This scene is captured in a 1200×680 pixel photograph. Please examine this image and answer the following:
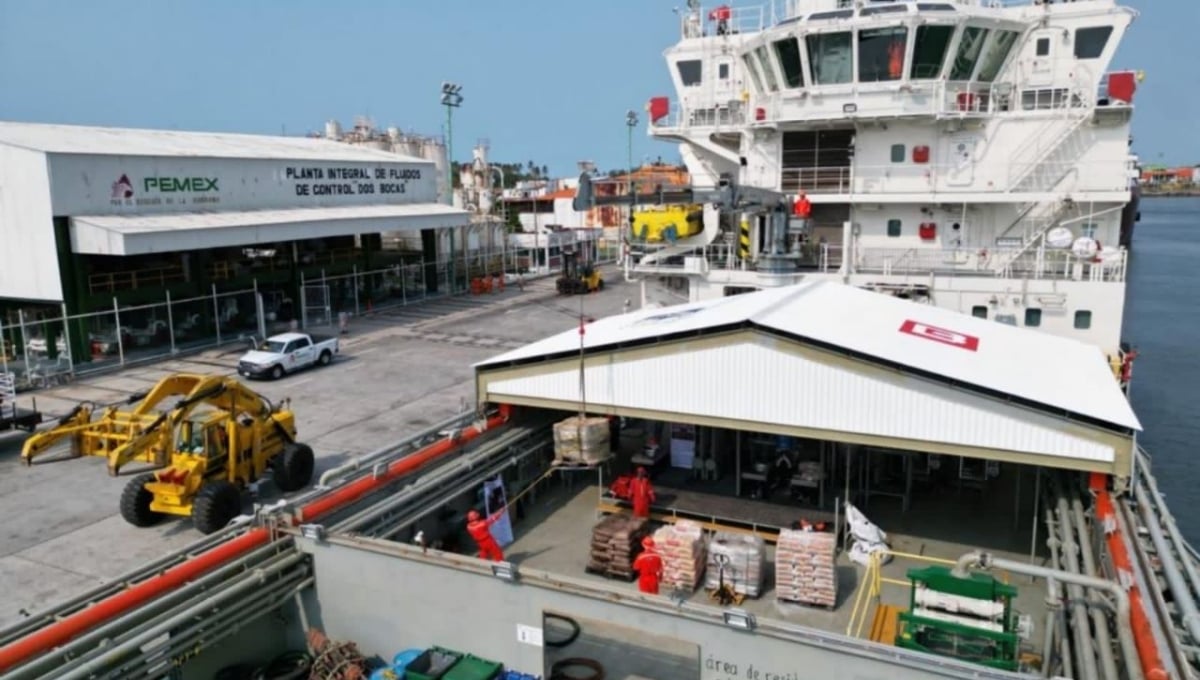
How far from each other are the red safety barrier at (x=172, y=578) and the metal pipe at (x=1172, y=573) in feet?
40.0

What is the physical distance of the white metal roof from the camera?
33875mm

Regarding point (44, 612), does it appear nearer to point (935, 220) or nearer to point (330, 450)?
point (330, 450)

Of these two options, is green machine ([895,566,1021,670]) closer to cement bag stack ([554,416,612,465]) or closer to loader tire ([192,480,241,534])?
cement bag stack ([554,416,612,465])

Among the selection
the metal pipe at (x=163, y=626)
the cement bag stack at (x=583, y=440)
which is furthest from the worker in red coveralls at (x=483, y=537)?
the metal pipe at (x=163, y=626)

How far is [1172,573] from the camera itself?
11195 mm

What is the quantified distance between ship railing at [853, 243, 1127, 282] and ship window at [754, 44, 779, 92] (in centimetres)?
619

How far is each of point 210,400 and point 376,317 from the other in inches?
1144

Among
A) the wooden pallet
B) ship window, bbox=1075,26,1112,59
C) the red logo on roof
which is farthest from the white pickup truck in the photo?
ship window, bbox=1075,26,1112,59

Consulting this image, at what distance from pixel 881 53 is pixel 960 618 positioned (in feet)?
64.6

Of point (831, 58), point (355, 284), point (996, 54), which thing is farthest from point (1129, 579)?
point (355, 284)

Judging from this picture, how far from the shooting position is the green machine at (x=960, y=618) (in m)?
11.8

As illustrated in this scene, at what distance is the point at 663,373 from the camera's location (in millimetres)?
Answer: 16625

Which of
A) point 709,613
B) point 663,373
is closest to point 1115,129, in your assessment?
point 663,373

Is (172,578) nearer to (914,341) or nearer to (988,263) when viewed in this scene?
(914,341)
